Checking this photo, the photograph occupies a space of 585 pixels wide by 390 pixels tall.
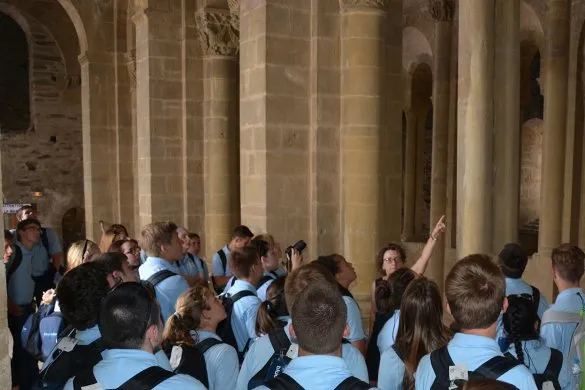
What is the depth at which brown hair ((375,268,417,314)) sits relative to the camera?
3045mm

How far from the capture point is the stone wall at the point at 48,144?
52.0ft

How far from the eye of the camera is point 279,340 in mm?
2502

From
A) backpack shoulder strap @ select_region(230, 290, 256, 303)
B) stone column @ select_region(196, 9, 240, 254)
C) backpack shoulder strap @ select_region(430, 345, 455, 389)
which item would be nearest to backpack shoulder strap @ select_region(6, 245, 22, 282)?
backpack shoulder strap @ select_region(230, 290, 256, 303)

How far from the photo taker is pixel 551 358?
2436 mm

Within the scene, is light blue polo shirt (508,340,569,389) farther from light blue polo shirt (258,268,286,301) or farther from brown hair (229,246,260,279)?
brown hair (229,246,260,279)

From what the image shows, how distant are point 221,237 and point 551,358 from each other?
24.8 feet

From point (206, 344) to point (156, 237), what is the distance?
1672 millimetres

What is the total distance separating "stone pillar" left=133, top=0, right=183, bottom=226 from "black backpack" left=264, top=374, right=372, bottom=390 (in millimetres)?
7536

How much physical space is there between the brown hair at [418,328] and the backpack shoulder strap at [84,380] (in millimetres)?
1192

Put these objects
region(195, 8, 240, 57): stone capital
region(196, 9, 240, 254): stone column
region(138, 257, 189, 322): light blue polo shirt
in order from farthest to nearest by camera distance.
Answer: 1. region(196, 9, 240, 254): stone column
2. region(195, 8, 240, 57): stone capital
3. region(138, 257, 189, 322): light blue polo shirt

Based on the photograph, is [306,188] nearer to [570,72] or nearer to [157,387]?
[157,387]

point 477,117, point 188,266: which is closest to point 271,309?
point 188,266

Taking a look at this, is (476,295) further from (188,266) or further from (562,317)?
(188,266)

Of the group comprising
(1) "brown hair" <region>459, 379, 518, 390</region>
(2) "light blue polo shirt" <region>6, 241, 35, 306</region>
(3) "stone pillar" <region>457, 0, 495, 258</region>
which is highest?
(3) "stone pillar" <region>457, 0, 495, 258</region>
